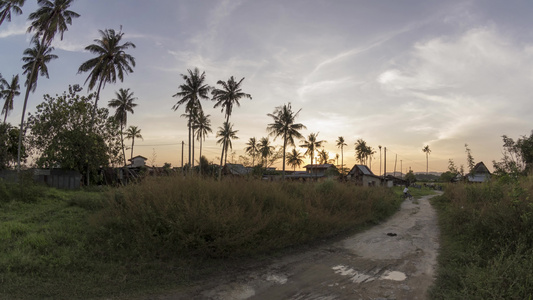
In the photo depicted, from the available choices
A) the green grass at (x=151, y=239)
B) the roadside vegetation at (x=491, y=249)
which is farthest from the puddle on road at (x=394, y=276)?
the green grass at (x=151, y=239)

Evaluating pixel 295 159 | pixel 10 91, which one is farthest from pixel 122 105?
pixel 295 159

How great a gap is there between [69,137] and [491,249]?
27430 mm

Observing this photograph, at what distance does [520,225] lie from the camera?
7102 millimetres

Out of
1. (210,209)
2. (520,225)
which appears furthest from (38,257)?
(520,225)

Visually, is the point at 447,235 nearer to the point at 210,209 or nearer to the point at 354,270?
the point at 354,270

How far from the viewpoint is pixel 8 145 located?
2864 cm

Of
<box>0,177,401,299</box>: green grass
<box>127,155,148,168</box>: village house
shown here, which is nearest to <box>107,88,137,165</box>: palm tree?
<box>127,155,148,168</box>: village house

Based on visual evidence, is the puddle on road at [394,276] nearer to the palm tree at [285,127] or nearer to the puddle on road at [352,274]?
the puddle on road at [352,274]

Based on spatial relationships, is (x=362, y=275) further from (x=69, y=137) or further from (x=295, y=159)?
(x=295, y=159)

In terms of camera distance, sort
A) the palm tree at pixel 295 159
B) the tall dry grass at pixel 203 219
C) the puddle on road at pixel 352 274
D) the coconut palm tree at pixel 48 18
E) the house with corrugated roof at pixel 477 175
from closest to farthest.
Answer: the puddle on road at pixel 352 274, the tall dry grass at pixel 203 219, the house with corrugated roof at pixel 477 175, the coconut palm tree at pixel 48 18, the palm tree at pixel 295 159

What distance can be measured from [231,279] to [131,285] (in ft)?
5.81

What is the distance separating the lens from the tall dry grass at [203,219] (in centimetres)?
637

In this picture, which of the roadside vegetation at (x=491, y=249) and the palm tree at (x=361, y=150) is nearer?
the roadside vegetation at (x=491, y=249)

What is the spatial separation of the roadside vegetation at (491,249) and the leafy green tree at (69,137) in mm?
25575
